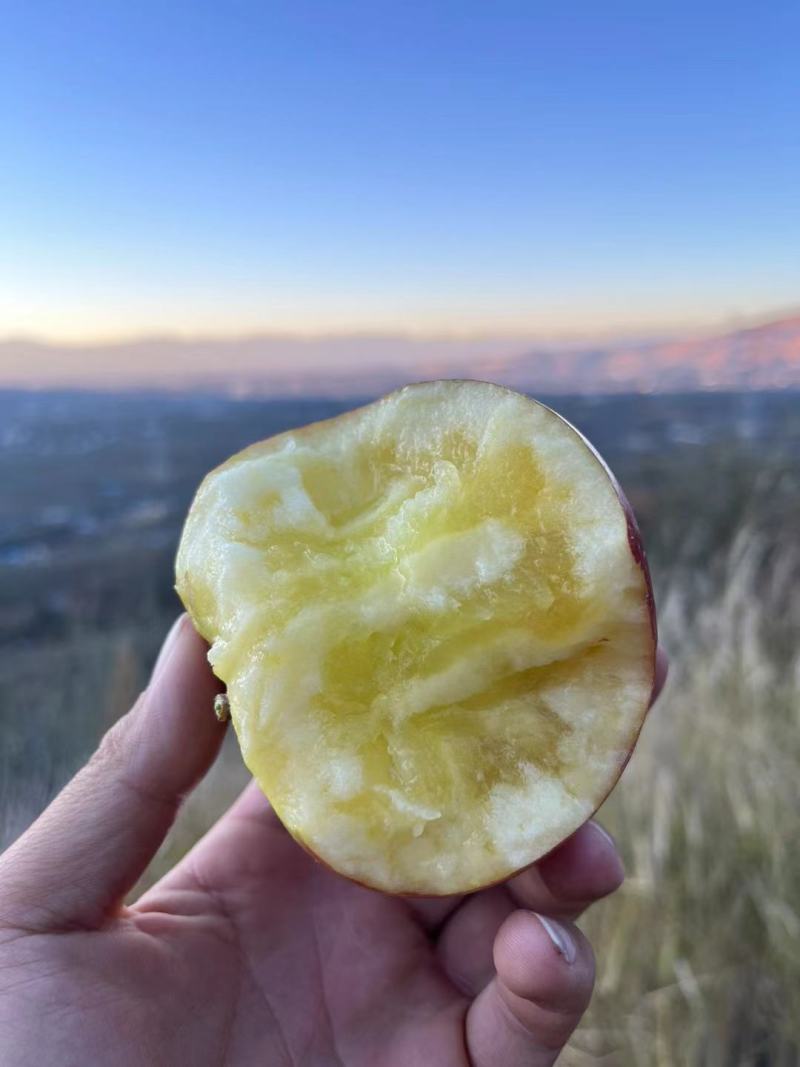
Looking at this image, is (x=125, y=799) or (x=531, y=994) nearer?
(x=531, y=994)

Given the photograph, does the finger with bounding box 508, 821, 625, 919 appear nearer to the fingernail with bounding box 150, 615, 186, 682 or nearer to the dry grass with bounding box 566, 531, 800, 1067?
the fingernail with bounding box 150, 615, 186, 682

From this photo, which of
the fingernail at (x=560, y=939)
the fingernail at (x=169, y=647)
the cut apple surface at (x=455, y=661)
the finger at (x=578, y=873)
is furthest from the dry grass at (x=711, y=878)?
the fingernail at (x=169, y=647)

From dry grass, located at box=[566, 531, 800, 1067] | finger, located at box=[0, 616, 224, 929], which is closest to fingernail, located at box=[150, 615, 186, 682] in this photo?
finger, located at box=[0, 616, 224, 929]

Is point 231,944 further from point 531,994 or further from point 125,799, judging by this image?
point 531,994

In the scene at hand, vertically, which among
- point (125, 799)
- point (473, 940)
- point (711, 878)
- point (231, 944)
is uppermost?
point (125, 799)

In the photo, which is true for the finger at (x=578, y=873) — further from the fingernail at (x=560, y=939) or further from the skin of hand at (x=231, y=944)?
the fingernail at (x=560, y=939)

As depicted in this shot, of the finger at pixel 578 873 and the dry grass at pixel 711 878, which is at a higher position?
the finger at pixel 578 873

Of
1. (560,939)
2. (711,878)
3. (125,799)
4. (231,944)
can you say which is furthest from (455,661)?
(711,878)
